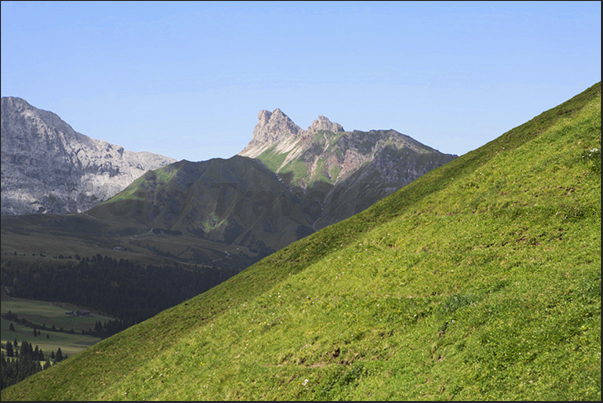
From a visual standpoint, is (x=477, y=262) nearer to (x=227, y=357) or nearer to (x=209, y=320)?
(x=227, y=357)

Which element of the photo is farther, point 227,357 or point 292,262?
point 292,262

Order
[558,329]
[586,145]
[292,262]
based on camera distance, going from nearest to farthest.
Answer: [558,329], [586,145], [292,262]

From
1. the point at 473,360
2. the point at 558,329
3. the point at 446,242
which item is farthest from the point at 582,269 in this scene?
the point at 446,242

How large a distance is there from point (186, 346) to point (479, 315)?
80.0 feet

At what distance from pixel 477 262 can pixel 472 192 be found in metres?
12.7

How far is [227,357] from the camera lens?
30.6m

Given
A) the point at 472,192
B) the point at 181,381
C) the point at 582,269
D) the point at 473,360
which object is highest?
the point at 472,192

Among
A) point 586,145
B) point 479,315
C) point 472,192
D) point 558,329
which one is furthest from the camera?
point 472,192

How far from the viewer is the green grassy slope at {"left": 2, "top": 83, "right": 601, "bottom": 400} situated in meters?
18.0

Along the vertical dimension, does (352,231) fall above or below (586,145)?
below

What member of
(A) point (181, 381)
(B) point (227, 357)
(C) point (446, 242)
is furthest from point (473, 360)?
(A) point (181, 381)

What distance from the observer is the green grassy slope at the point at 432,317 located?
1795 cm

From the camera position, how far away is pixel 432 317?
23375 millimetres

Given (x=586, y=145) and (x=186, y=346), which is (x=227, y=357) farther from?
(x=586, y=145)
